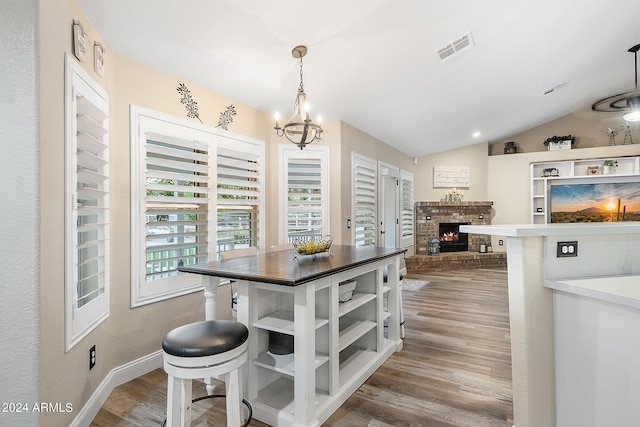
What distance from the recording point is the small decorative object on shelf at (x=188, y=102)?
2.82 metres

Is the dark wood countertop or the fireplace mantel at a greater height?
the fireplace mantel

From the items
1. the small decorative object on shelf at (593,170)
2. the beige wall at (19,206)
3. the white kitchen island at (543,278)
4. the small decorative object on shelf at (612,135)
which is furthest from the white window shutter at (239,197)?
the small decorative object on shelf at (612,135)

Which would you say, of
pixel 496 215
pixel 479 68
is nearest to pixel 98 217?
pixel 479 68

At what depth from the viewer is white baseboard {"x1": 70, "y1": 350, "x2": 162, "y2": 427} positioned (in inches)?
73.1

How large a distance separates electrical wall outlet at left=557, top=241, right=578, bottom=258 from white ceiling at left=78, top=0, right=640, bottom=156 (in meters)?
1.99

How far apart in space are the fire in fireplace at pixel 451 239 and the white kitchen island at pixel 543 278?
6.08 m

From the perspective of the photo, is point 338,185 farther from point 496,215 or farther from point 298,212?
point 496,215

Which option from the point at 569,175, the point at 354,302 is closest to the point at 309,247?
the point at 354,302

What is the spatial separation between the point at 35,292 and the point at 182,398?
2.76ft

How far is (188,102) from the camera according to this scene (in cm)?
288

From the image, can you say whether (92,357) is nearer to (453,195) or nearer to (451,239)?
(451,239)

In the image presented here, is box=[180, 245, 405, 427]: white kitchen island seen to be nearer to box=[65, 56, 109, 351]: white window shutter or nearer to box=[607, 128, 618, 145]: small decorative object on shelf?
box=[65, 56, 109, 351]: white window shutter

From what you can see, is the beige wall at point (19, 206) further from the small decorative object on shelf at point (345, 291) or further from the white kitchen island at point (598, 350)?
the white kitchen island at point (598, 350)

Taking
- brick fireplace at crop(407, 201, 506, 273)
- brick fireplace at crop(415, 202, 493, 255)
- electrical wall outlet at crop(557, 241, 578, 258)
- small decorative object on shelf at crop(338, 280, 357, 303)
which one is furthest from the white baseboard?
brick fireplace at crop(415, 202, 493, 255)
